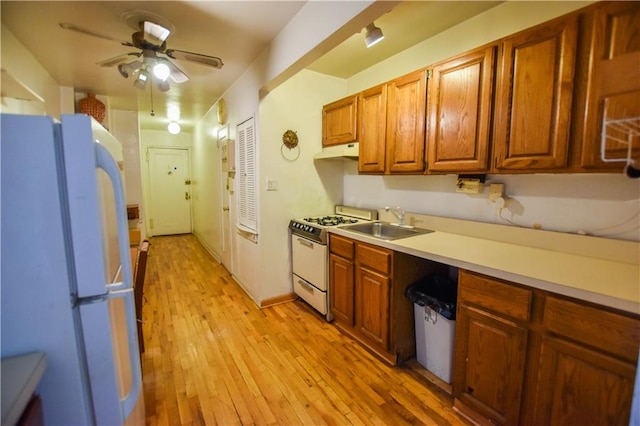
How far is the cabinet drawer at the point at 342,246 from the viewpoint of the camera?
2252 mm

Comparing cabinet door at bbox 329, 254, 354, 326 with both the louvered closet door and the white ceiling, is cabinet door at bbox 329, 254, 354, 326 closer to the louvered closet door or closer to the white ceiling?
the louvered closet door

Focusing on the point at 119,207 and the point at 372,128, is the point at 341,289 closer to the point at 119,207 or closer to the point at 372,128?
the point at 372,128

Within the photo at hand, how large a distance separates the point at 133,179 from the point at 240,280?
226 cm

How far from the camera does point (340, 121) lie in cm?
279

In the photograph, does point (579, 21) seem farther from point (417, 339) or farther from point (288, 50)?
point (417, 339)

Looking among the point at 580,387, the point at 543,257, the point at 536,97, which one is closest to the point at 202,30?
the point at 536,97

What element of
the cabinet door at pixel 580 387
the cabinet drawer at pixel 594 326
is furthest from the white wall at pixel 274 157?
the cabinet door at pixel 580 387

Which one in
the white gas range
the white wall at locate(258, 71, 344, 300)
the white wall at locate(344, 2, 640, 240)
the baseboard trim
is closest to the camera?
the white wall at locate(344, 2, 640, 240)

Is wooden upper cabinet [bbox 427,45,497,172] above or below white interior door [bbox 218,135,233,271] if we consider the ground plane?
above

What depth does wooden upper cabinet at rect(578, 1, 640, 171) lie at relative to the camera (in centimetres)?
115

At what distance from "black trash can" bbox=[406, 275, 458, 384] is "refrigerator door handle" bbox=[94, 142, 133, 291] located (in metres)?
1.64

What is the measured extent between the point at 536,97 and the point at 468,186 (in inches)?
27.4

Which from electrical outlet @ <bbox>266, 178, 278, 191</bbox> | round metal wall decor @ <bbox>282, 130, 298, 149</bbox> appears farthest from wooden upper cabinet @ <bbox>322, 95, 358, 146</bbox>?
electrical outlet @ <bbox>266, 178, 278, 191</bbox>

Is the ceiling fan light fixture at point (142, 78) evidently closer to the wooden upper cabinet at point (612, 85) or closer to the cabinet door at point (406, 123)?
the cabinet door at point (406, 123)
